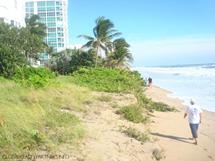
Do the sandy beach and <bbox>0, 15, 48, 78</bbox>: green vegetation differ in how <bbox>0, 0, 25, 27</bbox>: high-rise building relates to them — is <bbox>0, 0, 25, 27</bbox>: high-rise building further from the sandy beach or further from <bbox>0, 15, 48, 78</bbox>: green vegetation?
the sandy beach

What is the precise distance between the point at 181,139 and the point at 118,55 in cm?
3475

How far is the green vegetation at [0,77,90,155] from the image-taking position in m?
10.0

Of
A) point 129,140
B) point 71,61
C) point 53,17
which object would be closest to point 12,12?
point 71,61

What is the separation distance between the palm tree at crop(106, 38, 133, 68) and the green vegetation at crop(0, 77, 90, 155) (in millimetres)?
32703

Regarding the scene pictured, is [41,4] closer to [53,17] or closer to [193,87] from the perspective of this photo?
[53,17]

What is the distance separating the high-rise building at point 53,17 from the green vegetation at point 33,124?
207 feet

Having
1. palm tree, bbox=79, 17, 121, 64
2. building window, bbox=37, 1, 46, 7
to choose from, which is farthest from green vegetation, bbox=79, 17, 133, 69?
building window, bbox=37, 1, 46, 7

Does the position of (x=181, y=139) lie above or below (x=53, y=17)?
below

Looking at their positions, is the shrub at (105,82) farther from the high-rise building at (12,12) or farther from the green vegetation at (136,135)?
the high-rise building at (12,12)

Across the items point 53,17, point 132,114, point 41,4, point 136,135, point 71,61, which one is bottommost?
point 136,135

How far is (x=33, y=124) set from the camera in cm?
1172

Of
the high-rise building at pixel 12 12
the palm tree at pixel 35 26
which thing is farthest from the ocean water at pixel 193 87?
the high-rise building at pixel 12 12

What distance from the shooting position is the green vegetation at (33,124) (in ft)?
32.8

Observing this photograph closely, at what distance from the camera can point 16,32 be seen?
36.2m
